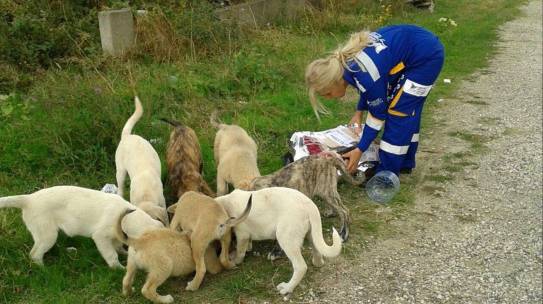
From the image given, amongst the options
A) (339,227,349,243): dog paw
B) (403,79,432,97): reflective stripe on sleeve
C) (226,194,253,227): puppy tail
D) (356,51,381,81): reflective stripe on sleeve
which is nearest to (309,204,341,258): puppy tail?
(226,194,253,227): puppy tail

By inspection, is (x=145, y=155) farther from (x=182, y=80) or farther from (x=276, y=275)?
(x=182, y=80)

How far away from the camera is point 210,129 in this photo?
22.6 feet

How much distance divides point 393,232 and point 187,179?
6.85 feet

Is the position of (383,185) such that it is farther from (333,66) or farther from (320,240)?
(320,240)

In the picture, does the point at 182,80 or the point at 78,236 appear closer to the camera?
the point at 78,236

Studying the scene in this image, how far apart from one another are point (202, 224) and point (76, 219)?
1.08 m

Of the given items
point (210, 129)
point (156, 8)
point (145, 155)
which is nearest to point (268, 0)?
point (156, 8)

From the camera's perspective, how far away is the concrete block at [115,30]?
27.6 ft

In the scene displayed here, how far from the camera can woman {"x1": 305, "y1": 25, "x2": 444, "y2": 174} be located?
5.40 meters

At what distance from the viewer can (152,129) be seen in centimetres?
644

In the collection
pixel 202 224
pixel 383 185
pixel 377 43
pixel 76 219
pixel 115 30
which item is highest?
pixel 377 43

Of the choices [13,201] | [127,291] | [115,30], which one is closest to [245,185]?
[127,291]

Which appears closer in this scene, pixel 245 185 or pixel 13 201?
pixel 13 201

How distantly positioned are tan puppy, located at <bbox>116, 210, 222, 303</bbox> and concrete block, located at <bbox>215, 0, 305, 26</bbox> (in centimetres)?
677
